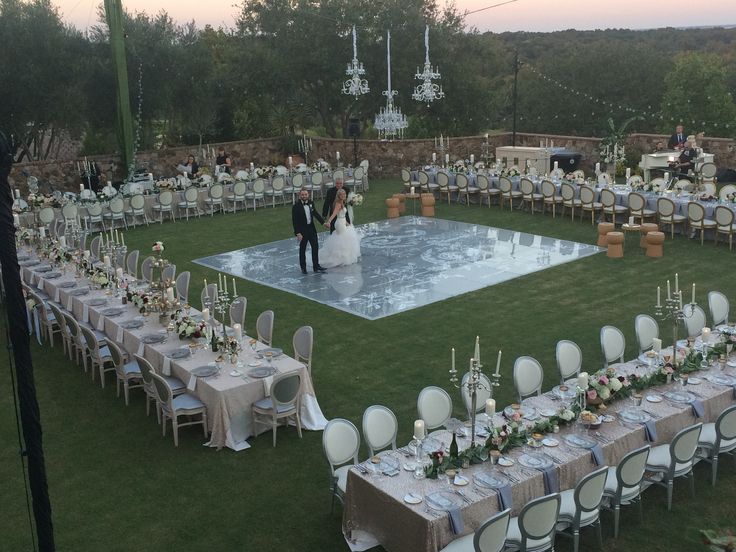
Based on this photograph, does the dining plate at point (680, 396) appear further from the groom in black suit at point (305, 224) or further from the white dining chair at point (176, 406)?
the groom in black suit at point (305, 224)

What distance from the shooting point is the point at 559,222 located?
65.1 ft

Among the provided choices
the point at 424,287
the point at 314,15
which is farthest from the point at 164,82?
the point at 424,287

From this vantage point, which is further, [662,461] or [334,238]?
[334,238]

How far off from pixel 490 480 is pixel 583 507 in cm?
81

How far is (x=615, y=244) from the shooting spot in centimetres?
1627

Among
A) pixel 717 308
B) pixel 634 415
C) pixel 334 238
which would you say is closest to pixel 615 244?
pixel 717 308

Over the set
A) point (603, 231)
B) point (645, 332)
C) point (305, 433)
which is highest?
point (603, 231)

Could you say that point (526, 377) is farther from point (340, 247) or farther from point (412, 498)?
point (340, 247)

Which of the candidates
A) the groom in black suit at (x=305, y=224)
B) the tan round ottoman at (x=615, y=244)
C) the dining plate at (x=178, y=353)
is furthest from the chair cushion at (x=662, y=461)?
the tan round ottoman at (x=615, y=244)

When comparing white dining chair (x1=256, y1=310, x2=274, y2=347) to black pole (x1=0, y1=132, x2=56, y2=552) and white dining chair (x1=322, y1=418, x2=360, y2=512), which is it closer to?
white dining chair (x1=322, y1=418, x2=360, y2=512)

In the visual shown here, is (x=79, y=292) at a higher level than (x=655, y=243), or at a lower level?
higher

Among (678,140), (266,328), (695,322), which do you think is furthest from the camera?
(678,140)

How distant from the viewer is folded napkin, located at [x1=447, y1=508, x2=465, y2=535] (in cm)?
654

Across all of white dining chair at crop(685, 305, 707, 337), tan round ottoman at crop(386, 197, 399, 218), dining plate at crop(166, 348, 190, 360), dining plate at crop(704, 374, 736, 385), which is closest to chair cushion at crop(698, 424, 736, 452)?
dining plate at crop(704, 374, 736, 385)
